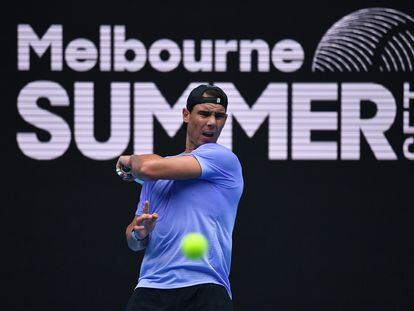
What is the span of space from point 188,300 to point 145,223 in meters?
0.45

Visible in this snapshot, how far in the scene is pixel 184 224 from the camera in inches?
181

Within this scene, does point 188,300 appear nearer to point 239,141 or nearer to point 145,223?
point 145,223

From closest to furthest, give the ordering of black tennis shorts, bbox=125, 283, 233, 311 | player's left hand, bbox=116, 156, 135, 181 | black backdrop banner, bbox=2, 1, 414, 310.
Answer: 1. black tennis shorts, bbox=125, 283, 233, 311
2. player's left hand, bbox=116, 156, 135, 181
3. black backdrop banner, bbox=2, 1, 414, 310

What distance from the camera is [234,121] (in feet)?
23.1

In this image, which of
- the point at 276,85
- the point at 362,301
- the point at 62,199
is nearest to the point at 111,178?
the point at 62,199

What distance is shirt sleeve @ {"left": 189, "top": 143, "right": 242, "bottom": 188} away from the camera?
466 cm

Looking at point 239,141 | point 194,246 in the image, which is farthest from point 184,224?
point 239,141

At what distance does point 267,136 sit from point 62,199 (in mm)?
1662

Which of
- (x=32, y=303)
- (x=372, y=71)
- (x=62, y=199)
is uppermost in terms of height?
(x=372, y=71)

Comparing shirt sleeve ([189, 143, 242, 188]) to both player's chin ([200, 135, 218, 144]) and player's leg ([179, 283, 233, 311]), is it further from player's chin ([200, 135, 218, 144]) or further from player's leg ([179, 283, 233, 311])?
player's leg ([179, 283, 233, 311])

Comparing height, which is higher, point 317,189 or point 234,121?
point 234,121

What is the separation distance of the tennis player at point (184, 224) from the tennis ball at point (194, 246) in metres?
0.06

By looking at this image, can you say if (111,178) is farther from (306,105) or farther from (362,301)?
(362,301)

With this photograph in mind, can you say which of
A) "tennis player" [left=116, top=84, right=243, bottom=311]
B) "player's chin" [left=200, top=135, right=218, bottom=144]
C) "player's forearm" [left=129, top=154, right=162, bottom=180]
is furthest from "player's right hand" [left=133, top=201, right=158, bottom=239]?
"player's chin" [left=200, top=135, right=218, bottom=144]
